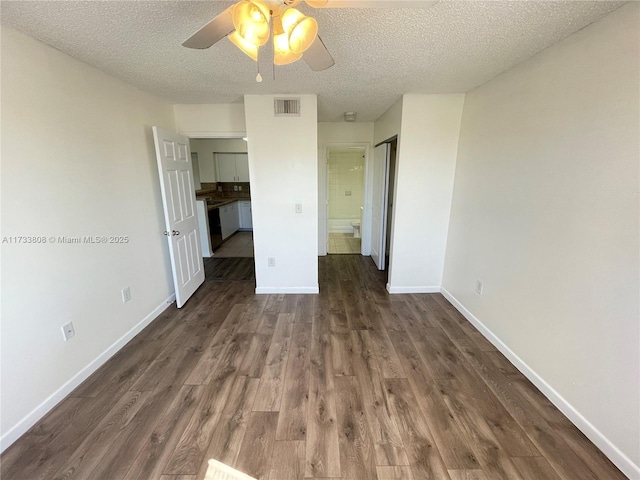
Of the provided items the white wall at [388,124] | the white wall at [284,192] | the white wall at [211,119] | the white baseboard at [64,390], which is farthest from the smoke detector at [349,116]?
the white baseboard at [64,390]

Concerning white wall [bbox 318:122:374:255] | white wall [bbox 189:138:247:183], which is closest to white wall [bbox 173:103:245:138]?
white wall [bbox 318:122:374:255]

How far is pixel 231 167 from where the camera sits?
643 cm

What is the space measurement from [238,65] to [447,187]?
2.38 m

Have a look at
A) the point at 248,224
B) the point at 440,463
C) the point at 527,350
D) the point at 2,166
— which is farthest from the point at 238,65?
the point at 248,224

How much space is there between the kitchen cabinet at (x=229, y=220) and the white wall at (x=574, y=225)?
4831 millimetres

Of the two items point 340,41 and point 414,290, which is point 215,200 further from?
point 340,41

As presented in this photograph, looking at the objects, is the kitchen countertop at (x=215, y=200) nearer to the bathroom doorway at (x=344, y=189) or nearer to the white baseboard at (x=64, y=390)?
the bathroom doorway at (x=344, y=189)

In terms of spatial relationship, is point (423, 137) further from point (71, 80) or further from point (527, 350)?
point (71, 80)

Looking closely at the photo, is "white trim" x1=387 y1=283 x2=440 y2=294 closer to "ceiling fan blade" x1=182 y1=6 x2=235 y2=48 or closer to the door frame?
the door frame

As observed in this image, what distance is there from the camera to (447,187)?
9.66 feet

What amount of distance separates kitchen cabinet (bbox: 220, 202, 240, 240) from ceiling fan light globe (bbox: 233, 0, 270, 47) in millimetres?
4751

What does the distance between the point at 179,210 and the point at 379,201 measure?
2699mm

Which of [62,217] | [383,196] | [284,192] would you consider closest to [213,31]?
[62,217]

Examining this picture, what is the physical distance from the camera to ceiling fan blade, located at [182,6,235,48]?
111 cm
